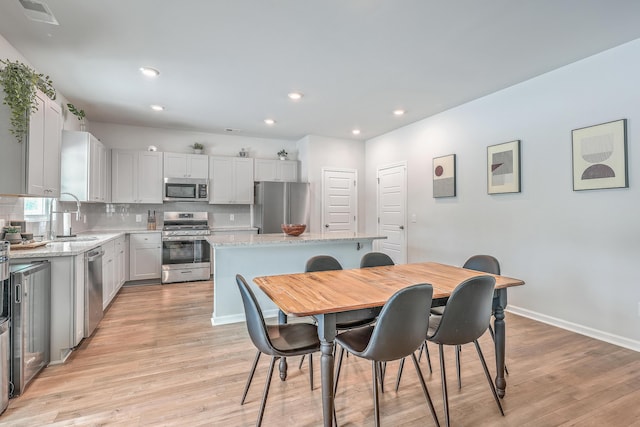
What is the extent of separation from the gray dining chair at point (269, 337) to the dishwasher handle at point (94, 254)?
1.92m

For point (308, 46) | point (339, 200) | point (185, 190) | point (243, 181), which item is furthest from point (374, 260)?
point (185, 190)

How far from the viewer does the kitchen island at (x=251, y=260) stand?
3340 mm

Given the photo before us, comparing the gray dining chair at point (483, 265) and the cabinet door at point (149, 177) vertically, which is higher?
the cabinet door at point (149, 177)

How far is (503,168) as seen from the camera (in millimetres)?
3758

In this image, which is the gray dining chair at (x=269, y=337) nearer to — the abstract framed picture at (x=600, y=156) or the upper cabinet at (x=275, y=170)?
the abstract framed picture at (x=600, y=156)

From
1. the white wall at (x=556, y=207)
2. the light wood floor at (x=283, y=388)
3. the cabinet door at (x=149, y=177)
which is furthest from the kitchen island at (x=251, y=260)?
the cabinet door at (x=149, y=177)

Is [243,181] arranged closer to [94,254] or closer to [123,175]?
[123,175]

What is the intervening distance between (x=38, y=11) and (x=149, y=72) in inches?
40.5

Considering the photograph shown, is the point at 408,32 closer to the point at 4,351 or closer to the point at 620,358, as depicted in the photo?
the point at 620,358

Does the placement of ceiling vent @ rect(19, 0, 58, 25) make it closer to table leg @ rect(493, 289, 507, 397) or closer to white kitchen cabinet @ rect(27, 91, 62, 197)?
white kitchen cabinet @ rect(27, 91, 62, 197)

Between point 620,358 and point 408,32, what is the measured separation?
314cm

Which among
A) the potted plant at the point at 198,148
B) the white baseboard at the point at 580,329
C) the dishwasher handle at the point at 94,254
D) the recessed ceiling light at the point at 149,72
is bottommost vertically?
the white baseboard at the point at 580,329

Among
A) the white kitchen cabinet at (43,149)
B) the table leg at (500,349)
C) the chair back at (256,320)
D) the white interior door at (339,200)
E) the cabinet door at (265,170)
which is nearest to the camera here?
the chair back at (256,320)

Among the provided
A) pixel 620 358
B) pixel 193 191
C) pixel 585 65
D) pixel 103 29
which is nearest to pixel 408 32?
pixel 585 65
